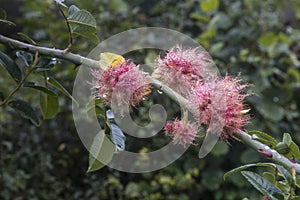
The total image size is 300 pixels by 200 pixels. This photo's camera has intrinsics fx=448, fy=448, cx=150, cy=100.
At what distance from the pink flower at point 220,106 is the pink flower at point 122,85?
9 centimetres

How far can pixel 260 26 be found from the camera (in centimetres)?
219

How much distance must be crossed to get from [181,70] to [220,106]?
0.11 m

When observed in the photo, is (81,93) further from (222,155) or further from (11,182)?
(222,155)

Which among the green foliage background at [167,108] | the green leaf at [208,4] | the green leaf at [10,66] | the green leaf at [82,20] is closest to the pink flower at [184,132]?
the green leaf at [82,20]

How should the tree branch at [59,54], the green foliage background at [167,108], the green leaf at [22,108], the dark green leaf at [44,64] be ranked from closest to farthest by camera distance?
the tree branch at [59,54] → the dark green leaf at [44,64] → the green leaf at [22,108] → the green foliage background at [167,108]

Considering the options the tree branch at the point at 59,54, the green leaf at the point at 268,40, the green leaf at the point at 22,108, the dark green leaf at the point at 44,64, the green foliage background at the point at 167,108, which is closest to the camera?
the tree branch at the point at 59,54

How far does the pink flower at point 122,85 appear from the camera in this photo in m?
0.73

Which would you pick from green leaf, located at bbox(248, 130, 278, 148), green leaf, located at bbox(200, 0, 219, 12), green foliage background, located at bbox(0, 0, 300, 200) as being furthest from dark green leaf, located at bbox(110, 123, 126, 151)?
green leaf, located at bbox(200, 0, 219, 12)

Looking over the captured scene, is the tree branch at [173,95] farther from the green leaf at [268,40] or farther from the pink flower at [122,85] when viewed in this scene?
the green leaf at [268,40]

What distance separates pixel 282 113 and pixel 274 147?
4.64 ft

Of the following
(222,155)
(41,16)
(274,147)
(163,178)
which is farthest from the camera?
(41,16)

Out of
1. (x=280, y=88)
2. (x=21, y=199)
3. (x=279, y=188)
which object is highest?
(x=279, y=188)

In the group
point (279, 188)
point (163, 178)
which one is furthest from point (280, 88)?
point (279, 188)

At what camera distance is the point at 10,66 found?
0.98 metres
